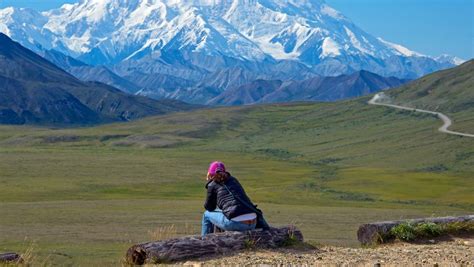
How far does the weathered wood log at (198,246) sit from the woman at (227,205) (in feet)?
1.20

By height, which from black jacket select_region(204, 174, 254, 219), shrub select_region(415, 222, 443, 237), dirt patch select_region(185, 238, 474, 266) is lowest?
dirt patch select_region(185, 238, 474, 266)

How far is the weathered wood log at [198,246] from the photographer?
14812mm

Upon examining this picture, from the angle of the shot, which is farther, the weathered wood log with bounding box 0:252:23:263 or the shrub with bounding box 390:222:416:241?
the shrub with bounding box 390:222:416:241

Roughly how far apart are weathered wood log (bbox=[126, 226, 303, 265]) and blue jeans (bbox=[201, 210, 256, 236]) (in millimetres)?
324

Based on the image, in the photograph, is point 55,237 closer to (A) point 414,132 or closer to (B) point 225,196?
(B) point 225,196

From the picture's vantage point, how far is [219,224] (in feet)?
53.8

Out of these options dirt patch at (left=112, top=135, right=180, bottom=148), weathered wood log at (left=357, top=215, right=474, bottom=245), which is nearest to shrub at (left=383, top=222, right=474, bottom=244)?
weathered wood log at (left=357, top=215, right=474, bottom=245)

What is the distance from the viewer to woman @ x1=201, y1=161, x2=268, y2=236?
16156 mm

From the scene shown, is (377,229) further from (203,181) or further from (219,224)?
(203,181)

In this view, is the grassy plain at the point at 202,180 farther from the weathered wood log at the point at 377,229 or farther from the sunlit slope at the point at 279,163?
the weathered wood log at the point at 377,229

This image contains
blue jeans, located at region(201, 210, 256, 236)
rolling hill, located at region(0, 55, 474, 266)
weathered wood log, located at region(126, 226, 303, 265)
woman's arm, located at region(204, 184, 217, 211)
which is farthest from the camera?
rolling hill, located at region(0, 55, 474, 266)

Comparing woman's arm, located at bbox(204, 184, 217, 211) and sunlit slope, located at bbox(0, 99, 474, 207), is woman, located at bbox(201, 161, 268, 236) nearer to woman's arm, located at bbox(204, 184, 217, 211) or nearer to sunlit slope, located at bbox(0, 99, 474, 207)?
woman's arm, located at bbox(204, 184, 217, 211)

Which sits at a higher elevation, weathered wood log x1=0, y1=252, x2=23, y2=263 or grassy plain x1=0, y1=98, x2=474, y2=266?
grassy plain x1=0, y1=98, x2=474, y2=266

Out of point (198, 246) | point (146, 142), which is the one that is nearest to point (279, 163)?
point (146, 142)
